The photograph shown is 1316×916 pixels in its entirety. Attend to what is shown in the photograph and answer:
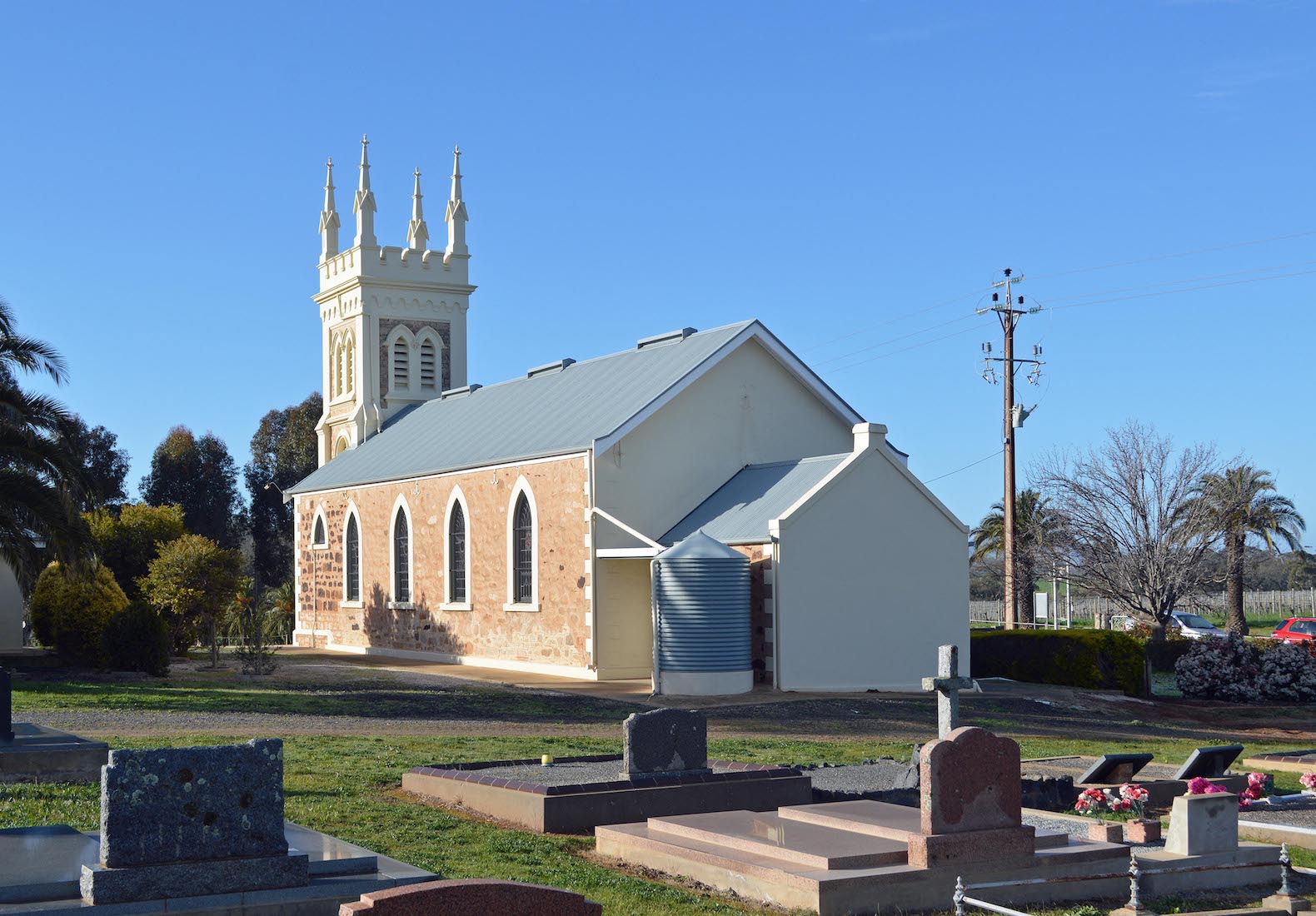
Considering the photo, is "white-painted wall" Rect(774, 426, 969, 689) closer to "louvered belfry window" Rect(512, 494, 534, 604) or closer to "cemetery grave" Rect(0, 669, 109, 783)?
"louvered belfry window" Rect(512, 494, 534, 604)

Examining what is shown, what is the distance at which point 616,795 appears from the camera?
12.0 metres

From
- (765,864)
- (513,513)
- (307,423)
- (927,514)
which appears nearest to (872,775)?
(765,864)

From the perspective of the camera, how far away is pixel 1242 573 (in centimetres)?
4494

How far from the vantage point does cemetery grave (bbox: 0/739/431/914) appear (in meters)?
7.39

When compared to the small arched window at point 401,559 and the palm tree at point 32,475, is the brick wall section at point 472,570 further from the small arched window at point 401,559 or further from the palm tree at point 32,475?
the palm tree at point 32,475

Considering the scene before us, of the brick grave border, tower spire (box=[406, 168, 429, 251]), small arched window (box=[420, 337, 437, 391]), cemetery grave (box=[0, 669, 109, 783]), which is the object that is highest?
tower spire (box=[406, 168, 429, 251])

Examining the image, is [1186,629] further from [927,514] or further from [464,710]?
[464,710]

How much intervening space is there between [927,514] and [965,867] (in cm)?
1840

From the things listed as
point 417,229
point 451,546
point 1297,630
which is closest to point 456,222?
point 417,229

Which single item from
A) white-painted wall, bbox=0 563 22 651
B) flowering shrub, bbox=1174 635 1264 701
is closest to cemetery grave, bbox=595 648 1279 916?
flowering shrub, bbox=1174 635 1264 701

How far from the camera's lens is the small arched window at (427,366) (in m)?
44.3

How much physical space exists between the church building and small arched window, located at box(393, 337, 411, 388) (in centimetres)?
486

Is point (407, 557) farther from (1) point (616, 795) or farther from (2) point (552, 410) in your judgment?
(1) point (616, 795)

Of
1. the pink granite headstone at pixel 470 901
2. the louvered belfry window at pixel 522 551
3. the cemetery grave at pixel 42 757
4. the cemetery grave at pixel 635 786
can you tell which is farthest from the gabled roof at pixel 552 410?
the pink granite headstone at pixel 470 901
